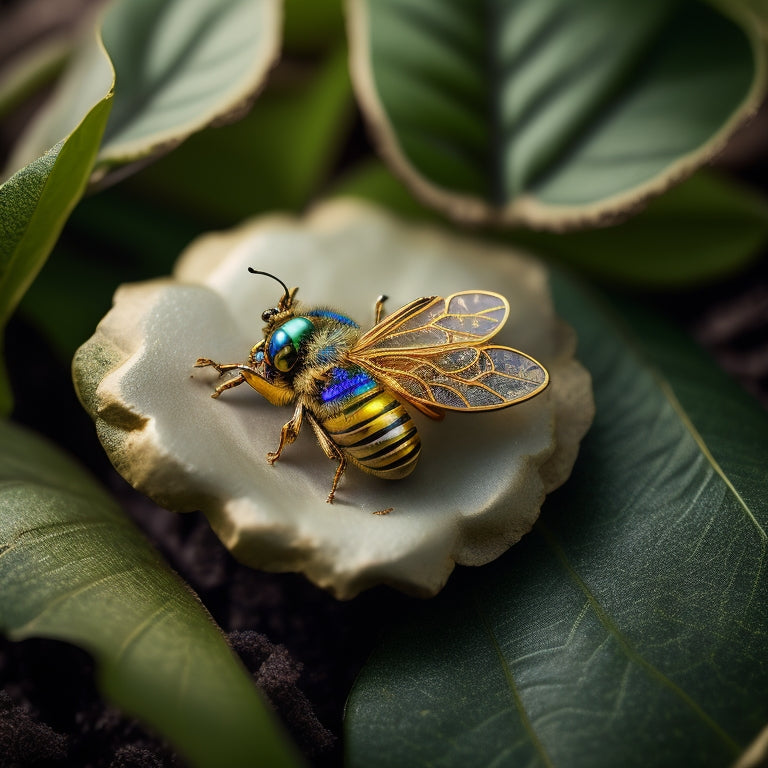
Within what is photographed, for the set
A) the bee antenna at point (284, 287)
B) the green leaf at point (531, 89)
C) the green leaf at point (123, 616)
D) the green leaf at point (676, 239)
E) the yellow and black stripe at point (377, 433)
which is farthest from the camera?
the green leaf at point (676, 239)

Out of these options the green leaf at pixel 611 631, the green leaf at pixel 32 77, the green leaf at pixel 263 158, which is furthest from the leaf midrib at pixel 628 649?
the green leaf at pixel 32 77

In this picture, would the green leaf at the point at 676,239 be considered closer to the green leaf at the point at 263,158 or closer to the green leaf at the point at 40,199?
the green leaf at the point at 263,158

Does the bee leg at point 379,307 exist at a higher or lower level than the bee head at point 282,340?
lower

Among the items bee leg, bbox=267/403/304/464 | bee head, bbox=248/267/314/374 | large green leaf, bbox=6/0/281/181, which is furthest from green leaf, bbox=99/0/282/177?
bee leg, bbox=267/403/304/464

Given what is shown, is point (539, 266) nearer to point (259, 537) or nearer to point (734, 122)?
point (734, 122)

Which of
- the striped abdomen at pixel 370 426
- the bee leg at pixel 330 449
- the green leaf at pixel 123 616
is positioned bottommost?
the green leaf at pixel 123 616

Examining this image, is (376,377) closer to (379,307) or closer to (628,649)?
Answer: (379,307)

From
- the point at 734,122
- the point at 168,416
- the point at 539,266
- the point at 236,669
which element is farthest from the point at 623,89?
the point at 236,669
